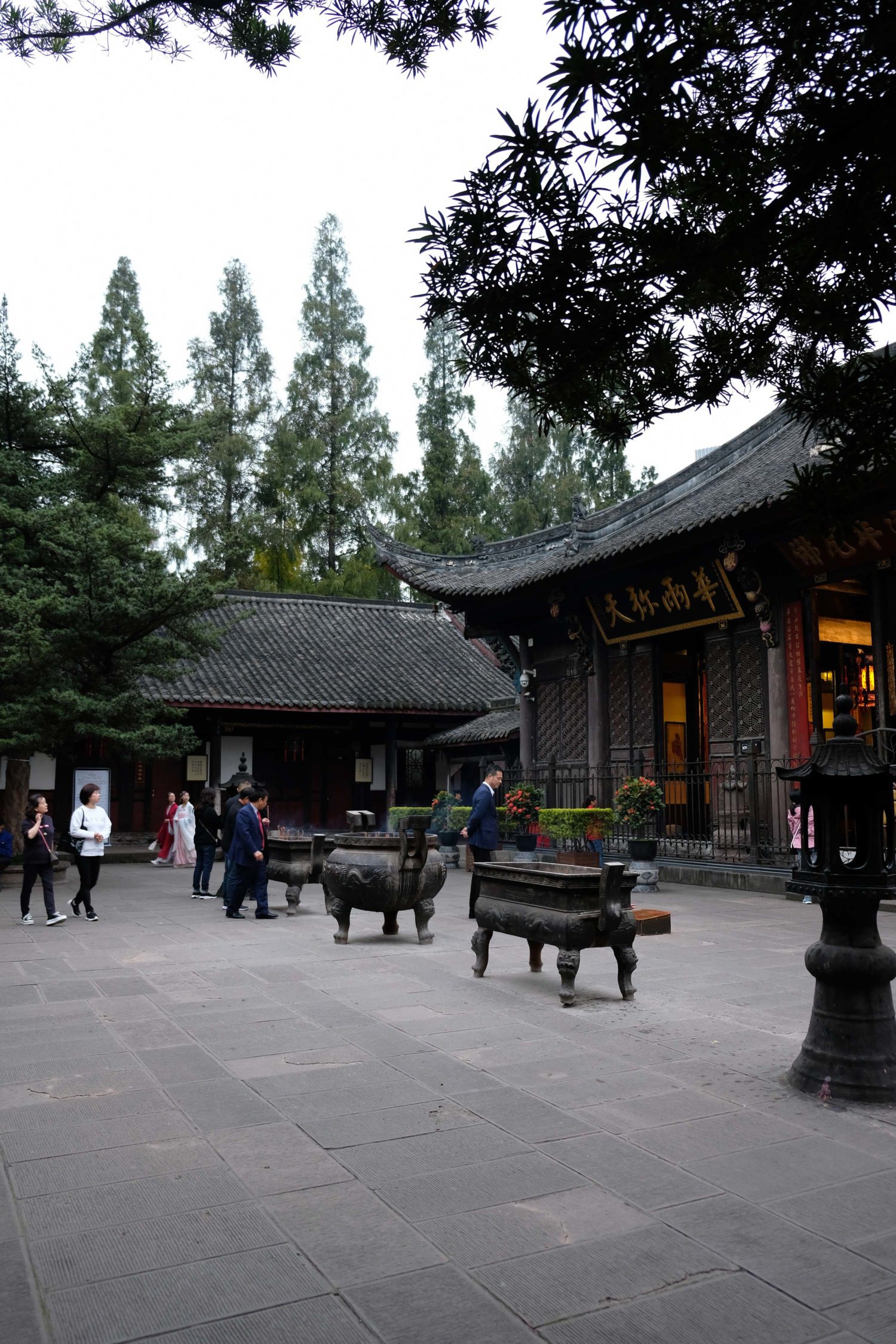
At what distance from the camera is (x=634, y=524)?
16719 mm

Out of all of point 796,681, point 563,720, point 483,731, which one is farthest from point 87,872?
point 483,731

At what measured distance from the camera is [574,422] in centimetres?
291

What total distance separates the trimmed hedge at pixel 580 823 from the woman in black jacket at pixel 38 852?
683cm

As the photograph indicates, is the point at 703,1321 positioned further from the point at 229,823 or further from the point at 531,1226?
the point at 229,823

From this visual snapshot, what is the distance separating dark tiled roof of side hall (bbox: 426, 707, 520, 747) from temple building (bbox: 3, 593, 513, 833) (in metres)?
0.33

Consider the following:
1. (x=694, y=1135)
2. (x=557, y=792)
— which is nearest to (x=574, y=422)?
(x=694, y=1135)

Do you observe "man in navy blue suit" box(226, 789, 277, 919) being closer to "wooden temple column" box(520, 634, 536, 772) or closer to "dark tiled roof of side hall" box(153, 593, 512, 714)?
"wooden temple column" box(520, 634, 536, 772)

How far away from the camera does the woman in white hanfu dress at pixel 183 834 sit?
18141mm

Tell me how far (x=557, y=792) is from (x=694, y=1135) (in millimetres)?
13773

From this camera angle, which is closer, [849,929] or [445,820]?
[849,929]

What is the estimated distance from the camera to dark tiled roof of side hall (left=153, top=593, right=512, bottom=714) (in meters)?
22.1

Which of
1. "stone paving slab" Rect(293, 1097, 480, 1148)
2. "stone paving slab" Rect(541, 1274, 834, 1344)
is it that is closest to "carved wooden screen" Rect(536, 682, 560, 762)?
"stone paving slab" Rect(293, 1097, 480, 1148)

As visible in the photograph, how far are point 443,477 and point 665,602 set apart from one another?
20226 mm

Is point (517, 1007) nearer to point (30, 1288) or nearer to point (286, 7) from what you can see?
point (30, 1288)
